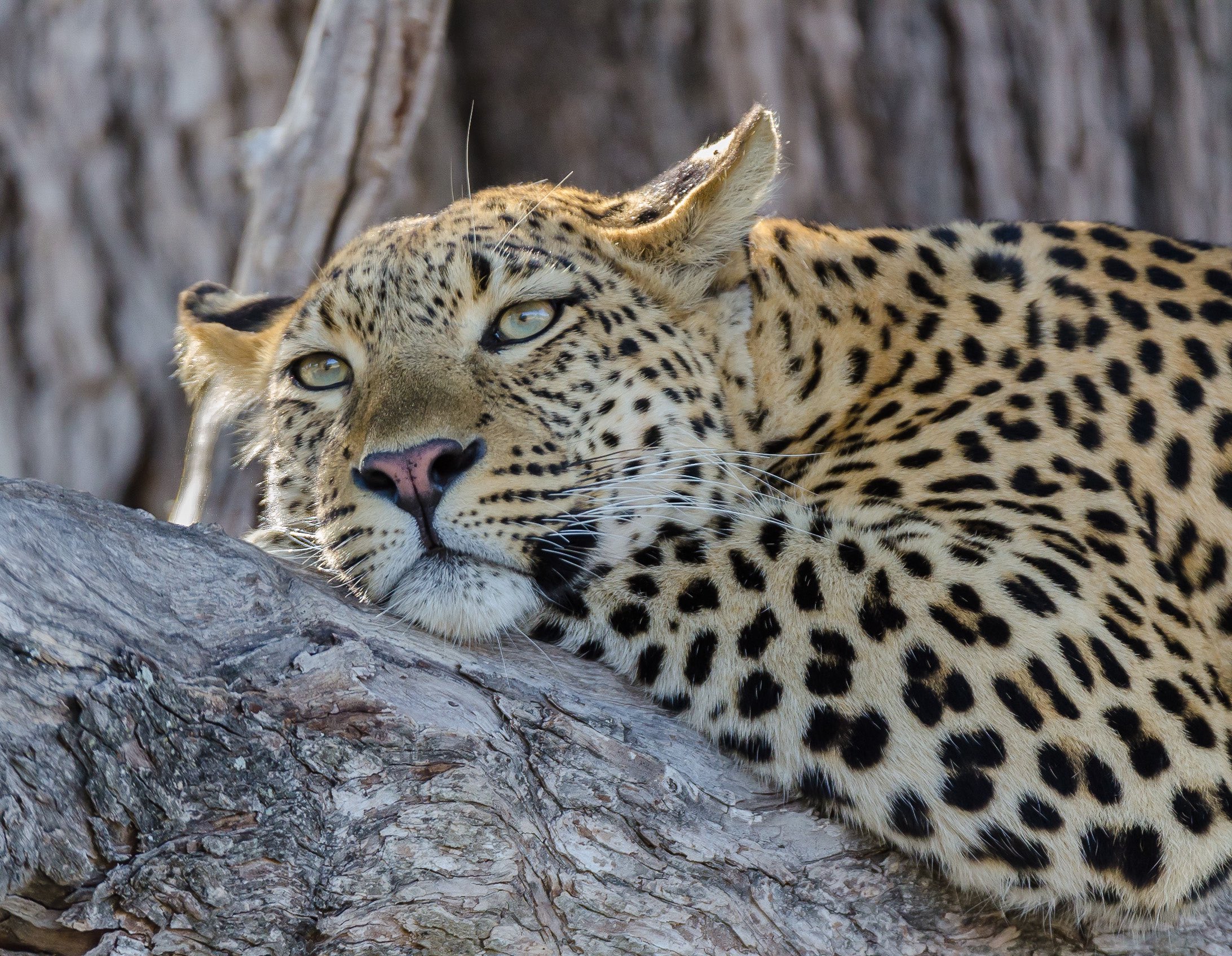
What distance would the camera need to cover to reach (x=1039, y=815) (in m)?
3.44

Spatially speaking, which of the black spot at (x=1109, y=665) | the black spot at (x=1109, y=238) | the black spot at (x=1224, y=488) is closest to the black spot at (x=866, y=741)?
the black spot at (x=1109, y=665)

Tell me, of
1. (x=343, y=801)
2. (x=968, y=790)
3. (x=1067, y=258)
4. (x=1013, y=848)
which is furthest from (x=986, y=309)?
(x=343, y=801)

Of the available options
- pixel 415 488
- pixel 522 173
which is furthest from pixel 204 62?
pixel 415 488

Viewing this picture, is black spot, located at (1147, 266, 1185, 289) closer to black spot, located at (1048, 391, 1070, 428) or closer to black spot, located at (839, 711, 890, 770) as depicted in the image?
black spot, located at (1048, 391, 1070, 428)

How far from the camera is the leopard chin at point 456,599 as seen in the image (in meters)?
3.75

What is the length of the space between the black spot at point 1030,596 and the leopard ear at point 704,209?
1571mm

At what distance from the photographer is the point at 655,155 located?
26.2 ft

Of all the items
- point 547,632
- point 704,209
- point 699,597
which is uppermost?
point 704,209

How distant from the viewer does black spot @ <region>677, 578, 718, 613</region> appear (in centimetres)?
385

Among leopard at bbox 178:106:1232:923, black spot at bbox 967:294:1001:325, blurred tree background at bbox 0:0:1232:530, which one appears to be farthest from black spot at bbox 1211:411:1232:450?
blurred tree background at bbox 0:0:1232:530

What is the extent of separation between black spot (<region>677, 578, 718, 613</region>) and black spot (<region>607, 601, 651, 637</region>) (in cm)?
11

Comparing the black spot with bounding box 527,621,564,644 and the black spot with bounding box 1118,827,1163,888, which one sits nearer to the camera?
the black spot with bounding box 1118,827,1163,888

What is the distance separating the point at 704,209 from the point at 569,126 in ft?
13.1

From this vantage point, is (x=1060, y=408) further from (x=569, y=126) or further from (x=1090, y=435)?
(x=569, y=126)
